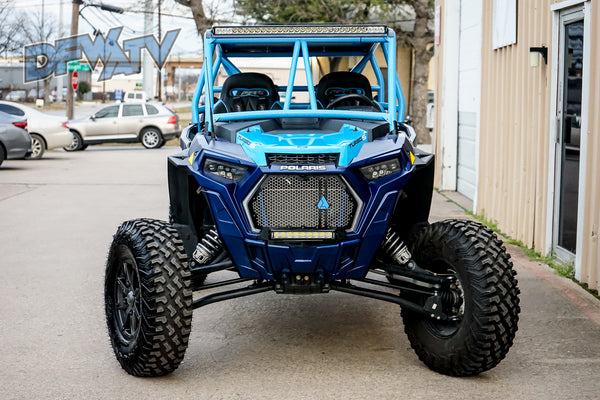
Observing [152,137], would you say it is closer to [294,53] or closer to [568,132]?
[568,132]

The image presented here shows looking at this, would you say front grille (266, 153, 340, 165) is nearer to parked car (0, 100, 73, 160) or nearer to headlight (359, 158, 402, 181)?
headlight (359, 158, 402, 181)

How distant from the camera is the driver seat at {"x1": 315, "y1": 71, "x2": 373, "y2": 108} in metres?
7.53

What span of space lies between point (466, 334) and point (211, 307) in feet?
8.90

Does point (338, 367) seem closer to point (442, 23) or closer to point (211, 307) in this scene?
point (211, 307)

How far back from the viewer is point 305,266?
5664 millimetres

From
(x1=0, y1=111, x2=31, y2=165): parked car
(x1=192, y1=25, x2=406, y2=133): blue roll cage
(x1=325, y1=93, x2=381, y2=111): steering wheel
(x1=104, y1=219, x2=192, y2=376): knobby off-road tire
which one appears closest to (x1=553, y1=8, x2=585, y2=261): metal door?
(x1=192, y1=25, x2=406, y2=133): blue roll cage

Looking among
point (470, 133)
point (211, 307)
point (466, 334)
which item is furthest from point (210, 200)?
point (470, 133)

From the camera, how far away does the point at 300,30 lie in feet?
21.9

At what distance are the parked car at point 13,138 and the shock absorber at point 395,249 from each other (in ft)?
55.4

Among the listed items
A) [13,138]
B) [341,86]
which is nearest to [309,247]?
[341,86]

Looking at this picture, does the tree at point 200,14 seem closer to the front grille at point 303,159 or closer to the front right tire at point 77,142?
the front right tire at point 77,142

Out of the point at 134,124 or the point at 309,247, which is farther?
the point at 134,124

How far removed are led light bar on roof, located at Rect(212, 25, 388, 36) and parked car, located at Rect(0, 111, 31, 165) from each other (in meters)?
16.0

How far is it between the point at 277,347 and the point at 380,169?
151 cm
